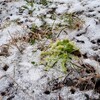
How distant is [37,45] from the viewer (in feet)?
7.27

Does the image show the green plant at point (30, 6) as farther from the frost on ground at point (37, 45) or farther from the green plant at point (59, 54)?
the green plant at point (59, 54)

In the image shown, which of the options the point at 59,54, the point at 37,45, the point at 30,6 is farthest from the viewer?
the point at 30,6

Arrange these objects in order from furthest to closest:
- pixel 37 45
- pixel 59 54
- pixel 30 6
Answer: pixel 30 6 < pixel 37 45 < pixel 59 54

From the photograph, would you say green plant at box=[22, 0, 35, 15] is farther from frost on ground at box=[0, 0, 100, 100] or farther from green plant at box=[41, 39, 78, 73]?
green plant at box=[41, 39, 78, 73]

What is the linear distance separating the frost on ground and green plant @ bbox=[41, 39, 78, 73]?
6cm

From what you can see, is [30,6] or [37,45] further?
[30,6]

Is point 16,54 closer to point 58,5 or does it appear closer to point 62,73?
point 62,73

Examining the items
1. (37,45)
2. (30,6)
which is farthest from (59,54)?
(30,6)

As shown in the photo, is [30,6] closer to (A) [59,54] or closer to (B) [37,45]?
(B) [37,45]

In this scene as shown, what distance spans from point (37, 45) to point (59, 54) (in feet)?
1.01

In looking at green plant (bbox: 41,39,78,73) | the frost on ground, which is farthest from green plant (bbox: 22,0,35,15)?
green plant (bbox: 41,39,78,73)

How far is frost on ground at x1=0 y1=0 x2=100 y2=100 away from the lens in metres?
1.74

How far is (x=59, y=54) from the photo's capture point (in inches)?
78.7

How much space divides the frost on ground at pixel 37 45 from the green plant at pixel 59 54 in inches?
2.4
